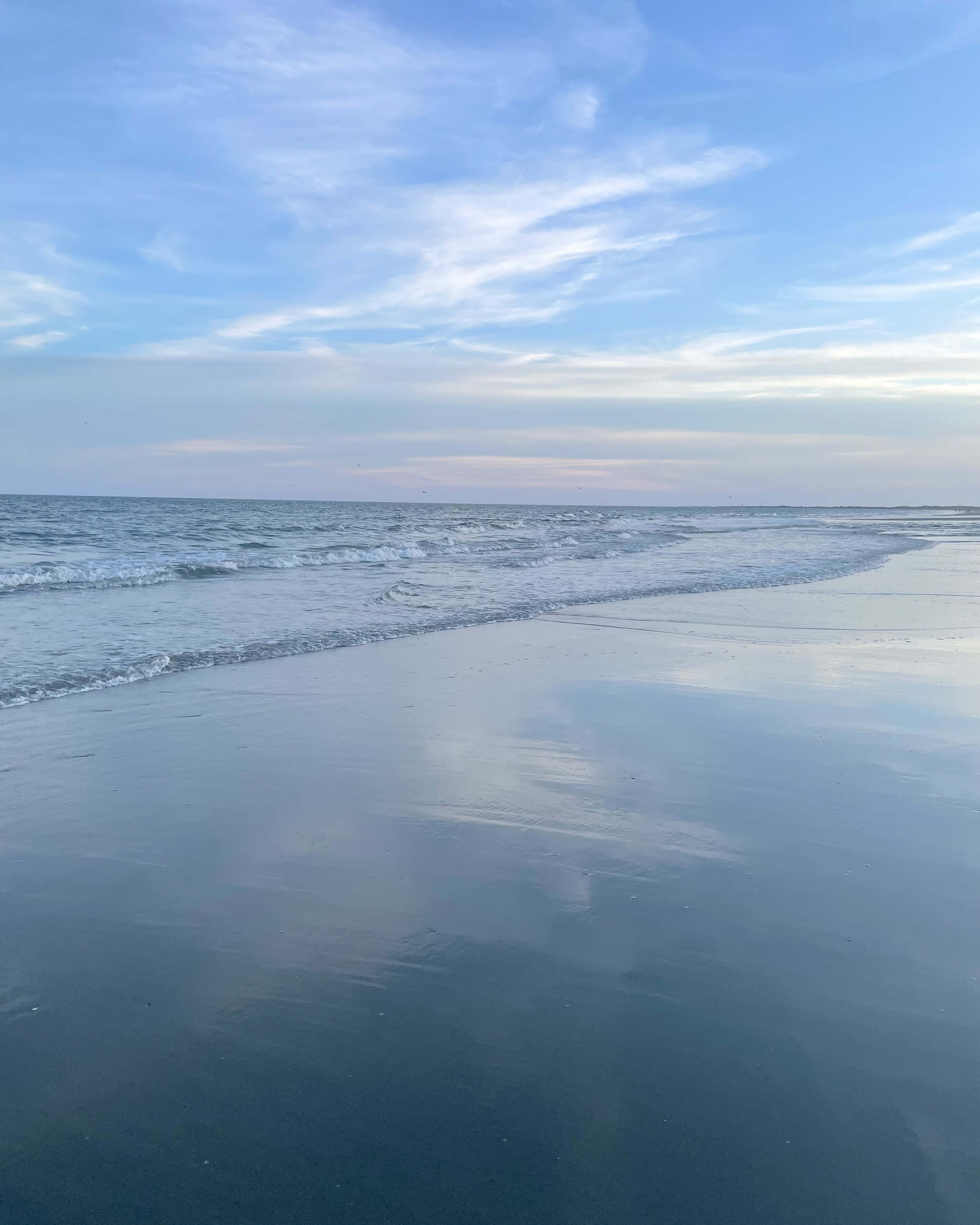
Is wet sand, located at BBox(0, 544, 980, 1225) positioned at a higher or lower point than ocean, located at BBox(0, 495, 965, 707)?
lower

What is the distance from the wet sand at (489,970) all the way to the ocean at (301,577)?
3.22m

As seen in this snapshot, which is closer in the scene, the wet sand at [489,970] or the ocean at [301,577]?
the wet sand at [489,970]

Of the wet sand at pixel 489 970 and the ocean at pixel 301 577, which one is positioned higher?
the ocean at pixel 301 577

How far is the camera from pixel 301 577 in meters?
19.5

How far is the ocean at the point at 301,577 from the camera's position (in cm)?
991

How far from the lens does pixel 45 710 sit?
7137 millimetres

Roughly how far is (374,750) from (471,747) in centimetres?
68

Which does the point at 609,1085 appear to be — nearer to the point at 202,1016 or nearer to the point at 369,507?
the point at 202,1016

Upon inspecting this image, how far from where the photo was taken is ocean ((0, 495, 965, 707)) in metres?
9.91

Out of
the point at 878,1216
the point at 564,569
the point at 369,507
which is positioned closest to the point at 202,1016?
the point at 878,1216

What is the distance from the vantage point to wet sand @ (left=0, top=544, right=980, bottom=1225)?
7.54 ft

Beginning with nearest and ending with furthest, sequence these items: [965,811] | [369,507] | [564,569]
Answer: [965,811], [564,569], [369,507]

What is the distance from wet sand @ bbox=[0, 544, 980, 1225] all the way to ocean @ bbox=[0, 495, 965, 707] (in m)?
3.22

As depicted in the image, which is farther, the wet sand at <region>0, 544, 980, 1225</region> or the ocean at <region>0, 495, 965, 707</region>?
the ocean at <region>0, 495, 965, 707</region>
